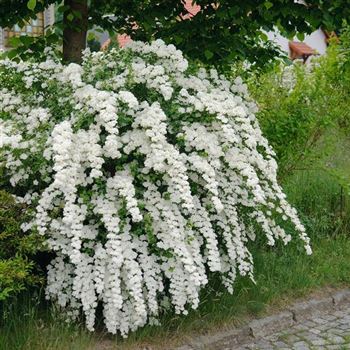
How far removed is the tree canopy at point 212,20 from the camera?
449cm

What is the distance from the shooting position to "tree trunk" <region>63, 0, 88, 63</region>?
469 centimetres

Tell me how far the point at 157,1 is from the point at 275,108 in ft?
5.05

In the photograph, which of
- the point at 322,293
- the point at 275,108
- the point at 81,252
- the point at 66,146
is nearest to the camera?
the point at 66,146

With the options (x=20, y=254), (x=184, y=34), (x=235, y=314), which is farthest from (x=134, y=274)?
(x=184, y=34)

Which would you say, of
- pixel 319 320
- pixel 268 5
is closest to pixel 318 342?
pixel 319 320

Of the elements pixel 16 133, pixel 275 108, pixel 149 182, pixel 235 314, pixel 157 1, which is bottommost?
pixel 235 314

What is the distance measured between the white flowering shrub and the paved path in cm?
47

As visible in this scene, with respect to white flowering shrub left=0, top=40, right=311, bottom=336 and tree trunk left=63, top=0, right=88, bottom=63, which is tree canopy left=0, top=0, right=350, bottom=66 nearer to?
tree trunk left=63, top=0, right=88, bottom=63

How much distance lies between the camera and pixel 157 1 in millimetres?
5000

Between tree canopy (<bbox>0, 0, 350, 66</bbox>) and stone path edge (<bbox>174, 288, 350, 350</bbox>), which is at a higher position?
tree canopy (<bbox>0, 0, 350, 66</bbox>)

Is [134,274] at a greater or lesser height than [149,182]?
lesser

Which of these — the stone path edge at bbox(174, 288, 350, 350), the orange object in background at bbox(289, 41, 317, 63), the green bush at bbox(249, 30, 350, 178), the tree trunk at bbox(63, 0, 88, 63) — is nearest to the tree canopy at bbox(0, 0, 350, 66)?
the tree trunk at bbox(63, 0, 88, 63)

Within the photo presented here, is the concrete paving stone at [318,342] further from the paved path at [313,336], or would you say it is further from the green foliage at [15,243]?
the green foliage at [15,243]

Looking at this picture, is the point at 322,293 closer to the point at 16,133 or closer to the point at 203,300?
the point at 203,300
